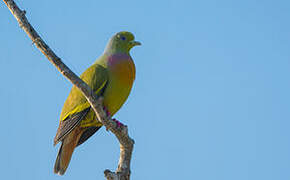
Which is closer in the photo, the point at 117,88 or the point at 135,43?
the point at 117,88

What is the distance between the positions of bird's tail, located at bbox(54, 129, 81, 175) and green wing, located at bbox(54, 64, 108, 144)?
0.59ft

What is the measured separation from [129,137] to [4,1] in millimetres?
1945

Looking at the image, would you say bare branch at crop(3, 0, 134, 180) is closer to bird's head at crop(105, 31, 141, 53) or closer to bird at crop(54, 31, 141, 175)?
bird at crop(54, 31, 141, 175)

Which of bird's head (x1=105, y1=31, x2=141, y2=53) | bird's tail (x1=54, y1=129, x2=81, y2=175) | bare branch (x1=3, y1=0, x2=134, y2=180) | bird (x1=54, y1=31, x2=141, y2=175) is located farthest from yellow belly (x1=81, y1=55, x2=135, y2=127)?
bare branch (x1=3, y1=0, x2=134, y2=180)

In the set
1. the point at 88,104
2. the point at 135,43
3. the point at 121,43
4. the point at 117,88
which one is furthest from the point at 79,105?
the point at 135,43

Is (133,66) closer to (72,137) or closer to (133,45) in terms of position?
(133,45)

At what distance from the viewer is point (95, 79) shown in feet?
18.6

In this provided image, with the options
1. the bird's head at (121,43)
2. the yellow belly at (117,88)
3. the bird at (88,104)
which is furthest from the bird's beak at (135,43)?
the yellow belly at (117,88)

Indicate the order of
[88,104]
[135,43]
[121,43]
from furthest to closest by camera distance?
[135,43] < [121,43] < [88,104]

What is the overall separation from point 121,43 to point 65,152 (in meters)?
1.76

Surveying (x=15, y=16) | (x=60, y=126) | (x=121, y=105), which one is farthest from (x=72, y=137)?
(x=15, y=16)

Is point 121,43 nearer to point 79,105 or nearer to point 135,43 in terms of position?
point 135,43

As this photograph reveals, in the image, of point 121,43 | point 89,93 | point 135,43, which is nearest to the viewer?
point 89,93

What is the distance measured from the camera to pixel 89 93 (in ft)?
14.1
